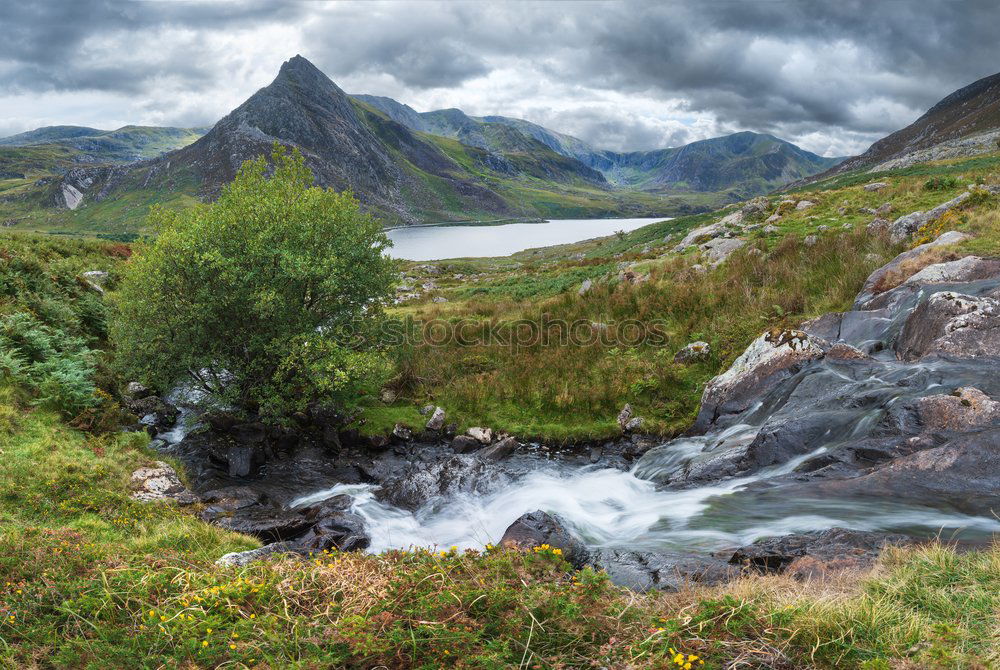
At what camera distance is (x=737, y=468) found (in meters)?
12.3

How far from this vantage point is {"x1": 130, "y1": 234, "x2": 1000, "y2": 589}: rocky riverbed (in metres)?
8.75

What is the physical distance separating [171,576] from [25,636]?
155 cm

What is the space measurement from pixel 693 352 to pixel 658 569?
37.6 ft

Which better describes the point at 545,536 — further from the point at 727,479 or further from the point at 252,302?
the point at 252,302

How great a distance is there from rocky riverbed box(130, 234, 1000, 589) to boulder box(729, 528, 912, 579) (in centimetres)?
4

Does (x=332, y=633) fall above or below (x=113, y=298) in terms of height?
below

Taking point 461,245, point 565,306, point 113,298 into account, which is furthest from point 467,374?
point 461,245

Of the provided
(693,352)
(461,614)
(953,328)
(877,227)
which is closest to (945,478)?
(953,328)

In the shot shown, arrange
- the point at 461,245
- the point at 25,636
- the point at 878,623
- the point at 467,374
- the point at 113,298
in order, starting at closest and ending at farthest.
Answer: the point at 878,623 < the point at 25,636 < the point at 467,374 < the point at 113,298 < the point at 461,245

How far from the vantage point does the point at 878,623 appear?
497 cm

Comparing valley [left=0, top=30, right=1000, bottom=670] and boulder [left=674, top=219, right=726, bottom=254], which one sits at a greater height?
boulder [left=674, top=219, right=726, bottom=254]

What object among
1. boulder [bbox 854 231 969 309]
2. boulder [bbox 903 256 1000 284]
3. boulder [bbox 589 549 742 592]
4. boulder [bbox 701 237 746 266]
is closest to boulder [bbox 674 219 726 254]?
boulder [bbox 701 237 746 266]

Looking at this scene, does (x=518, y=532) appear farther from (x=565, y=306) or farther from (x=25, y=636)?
(x=565, y=306)

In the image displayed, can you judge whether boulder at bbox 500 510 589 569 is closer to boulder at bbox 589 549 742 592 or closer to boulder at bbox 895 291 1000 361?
boulder at bbox 589 549 742 592
